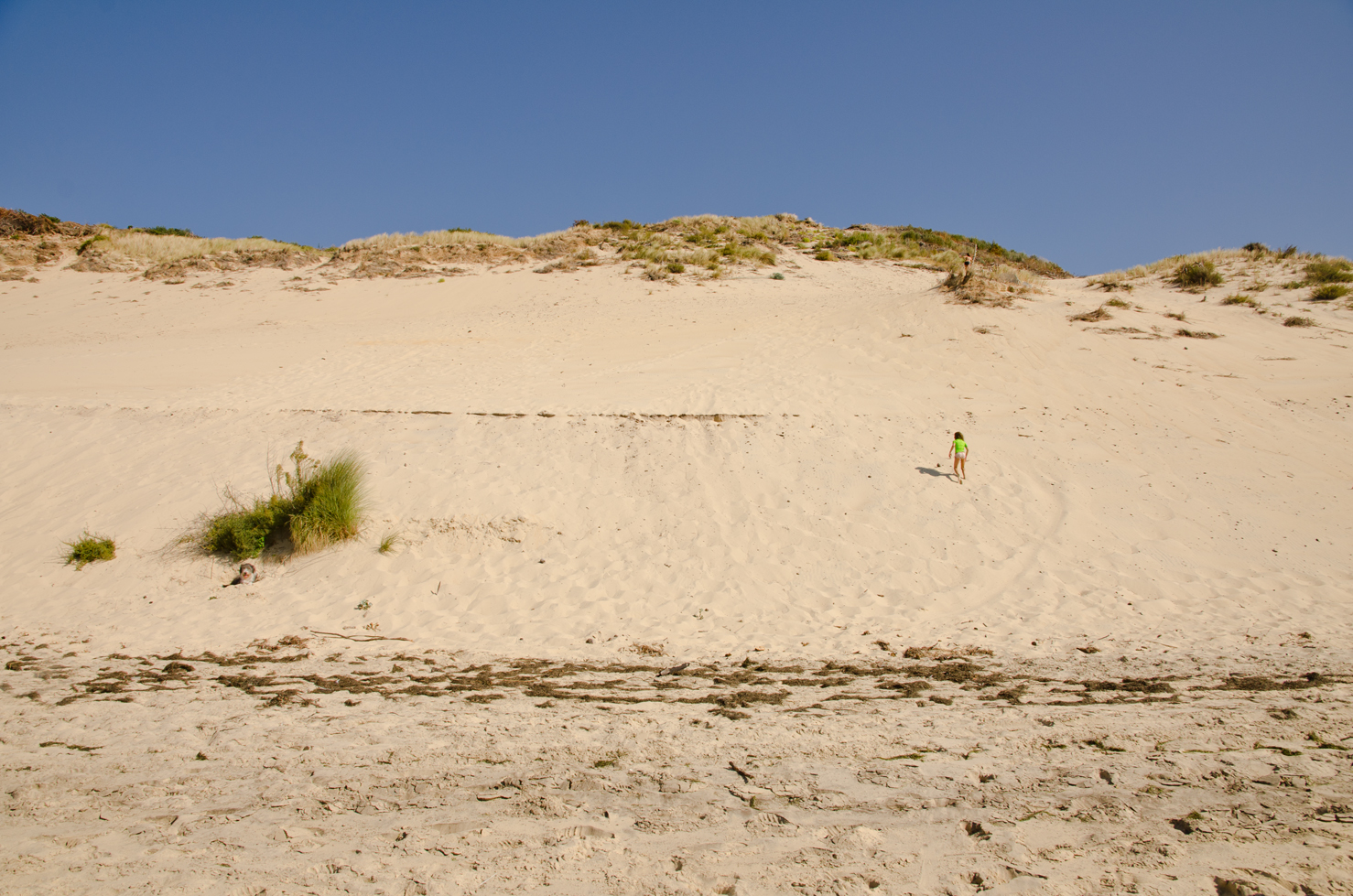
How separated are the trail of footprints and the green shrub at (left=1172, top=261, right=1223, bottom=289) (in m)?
17.3

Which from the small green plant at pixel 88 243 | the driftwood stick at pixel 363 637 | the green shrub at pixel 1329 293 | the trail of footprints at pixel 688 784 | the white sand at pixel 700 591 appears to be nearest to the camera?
the trail of footprints at pixel 688 784

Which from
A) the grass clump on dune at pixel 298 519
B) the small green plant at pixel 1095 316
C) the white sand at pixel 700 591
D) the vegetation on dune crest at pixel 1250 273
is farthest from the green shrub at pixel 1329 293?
the grass clump on dune at pixel 298 519

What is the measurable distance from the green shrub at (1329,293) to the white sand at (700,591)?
0.75 metres

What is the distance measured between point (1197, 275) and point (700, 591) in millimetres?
18802

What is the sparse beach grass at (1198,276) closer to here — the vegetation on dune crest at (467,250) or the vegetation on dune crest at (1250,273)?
the vegetation on dune crest at (1250,273)

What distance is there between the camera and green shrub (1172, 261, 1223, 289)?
16703 millimetres

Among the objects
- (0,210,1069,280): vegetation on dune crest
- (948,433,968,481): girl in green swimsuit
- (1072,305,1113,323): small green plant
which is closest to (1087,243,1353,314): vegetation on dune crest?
(1072,305,1113,323): small green plant

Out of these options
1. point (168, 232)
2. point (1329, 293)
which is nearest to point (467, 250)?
point (168, 232)

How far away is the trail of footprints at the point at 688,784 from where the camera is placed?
2201 millimetres

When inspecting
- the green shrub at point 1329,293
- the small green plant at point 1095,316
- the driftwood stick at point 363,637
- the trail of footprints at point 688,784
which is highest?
the green shrub at point 1329,293

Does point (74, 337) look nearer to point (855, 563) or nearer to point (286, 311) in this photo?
point (286, 311)

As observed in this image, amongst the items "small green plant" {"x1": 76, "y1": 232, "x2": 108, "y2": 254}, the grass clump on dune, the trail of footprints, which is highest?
"small green plant" {"x1": 76, "y1": 232, "x2": 108, "y2": 254}

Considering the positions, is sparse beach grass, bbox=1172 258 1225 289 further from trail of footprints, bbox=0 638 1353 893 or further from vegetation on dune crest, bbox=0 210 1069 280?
trail of footprints, bbox=0 638 1353 893

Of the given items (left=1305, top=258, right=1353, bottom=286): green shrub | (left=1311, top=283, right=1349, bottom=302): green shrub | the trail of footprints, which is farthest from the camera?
(left=1305, top=258, right=1353, bottom=286): green shrub
